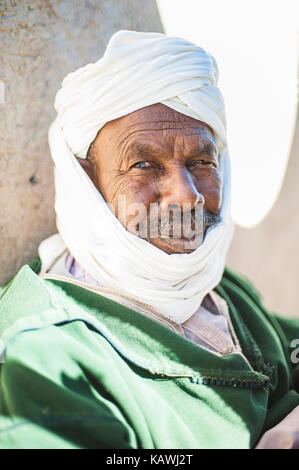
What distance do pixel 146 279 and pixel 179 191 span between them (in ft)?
1.23

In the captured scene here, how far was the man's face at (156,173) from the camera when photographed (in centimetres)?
186

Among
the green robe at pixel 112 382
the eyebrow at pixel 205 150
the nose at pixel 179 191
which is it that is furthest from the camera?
the eyebrow at pixel 205 150

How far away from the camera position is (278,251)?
12.5 ft

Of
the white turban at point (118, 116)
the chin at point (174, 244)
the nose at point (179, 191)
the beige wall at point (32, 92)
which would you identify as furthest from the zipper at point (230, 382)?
the beige wall at point (32, 92)

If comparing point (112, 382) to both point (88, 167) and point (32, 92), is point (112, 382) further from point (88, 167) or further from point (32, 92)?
point (32, 92)

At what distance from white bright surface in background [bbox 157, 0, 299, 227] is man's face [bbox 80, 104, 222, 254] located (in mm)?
1473

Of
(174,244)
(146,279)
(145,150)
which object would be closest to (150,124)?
(145,150)

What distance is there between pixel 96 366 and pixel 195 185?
2.89 ft

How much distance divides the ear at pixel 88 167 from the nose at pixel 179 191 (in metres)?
0.35

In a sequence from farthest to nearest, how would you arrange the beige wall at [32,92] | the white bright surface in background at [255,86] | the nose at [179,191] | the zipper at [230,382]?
the white bright surface in background at [255,86] < the beige wall at [32,92] < the nose at [179,191] < the zipper at [230,382]

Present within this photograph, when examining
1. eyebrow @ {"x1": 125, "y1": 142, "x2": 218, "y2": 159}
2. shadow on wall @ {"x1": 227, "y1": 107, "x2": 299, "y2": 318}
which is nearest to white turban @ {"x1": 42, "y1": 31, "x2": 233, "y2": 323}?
eyebrow @ {"x1": 125, "y1": 142, "x2": 218, "y2": 159}

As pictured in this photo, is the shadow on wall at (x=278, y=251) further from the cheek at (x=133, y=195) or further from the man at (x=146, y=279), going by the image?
the cheek at (x=133, y=195)

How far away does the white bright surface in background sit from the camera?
3.26m
